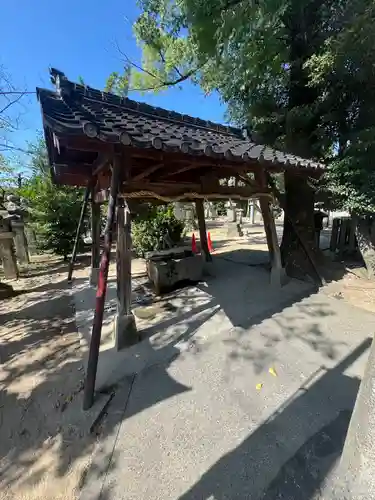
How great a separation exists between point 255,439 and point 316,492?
54 cm

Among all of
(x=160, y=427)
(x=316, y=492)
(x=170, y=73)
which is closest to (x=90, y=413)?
(x=160, y=427)

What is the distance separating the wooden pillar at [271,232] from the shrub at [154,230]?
408cm

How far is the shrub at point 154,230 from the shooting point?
8711 millimetres

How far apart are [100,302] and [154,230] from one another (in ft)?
20.4

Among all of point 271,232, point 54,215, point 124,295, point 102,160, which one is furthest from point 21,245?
point 271,232

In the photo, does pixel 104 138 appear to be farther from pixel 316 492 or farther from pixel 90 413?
pixel 316 492

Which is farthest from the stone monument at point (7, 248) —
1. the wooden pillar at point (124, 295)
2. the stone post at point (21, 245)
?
the wooden pillar at point (124, 295)

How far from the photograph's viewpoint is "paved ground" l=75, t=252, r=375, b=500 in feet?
6.13

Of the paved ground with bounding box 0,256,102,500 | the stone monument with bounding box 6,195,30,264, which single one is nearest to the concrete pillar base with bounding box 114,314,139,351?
the paved ground with bounding box 0,256,102,500

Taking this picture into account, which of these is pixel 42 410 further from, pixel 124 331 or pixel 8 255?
pixel 8 255

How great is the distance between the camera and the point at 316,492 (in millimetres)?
1728

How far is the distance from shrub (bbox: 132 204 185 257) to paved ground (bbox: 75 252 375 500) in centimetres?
469

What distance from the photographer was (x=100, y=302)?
9.08 ft

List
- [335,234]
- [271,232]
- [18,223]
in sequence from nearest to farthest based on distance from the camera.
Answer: [271,232] → [335,234] → [18,223]
